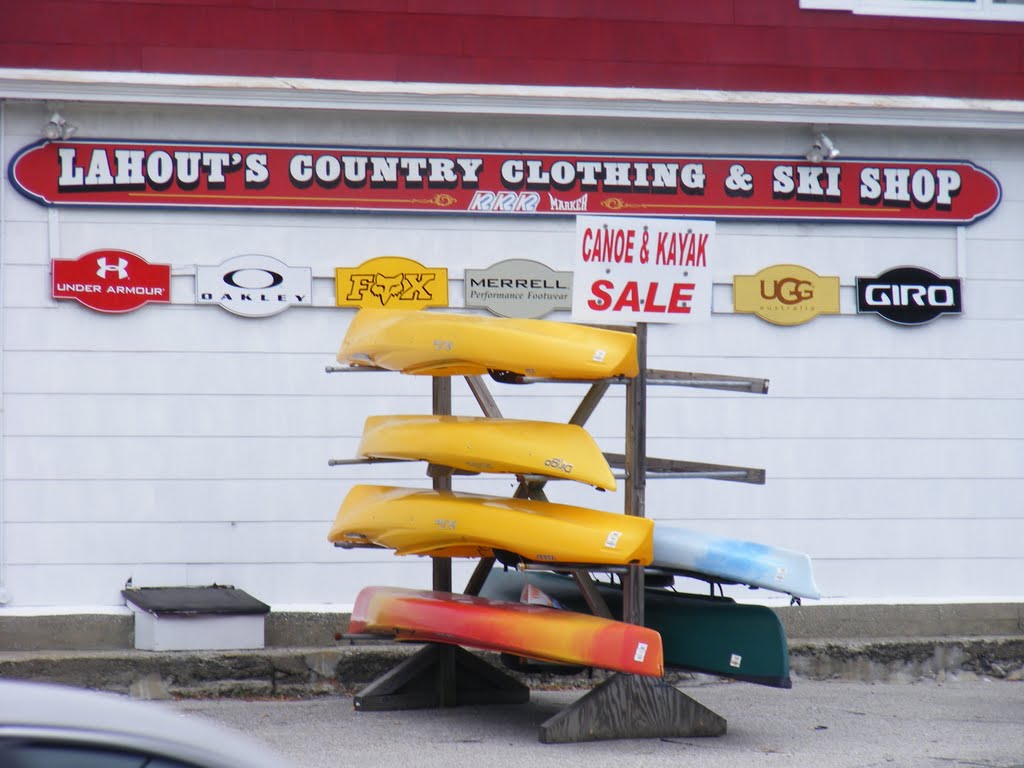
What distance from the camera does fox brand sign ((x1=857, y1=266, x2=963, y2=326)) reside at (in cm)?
938

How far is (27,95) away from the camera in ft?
27.4

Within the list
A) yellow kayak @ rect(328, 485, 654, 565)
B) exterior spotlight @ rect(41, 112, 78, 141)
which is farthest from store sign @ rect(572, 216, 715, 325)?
exterior spotlight @ rect(41, 112, 78, 141)

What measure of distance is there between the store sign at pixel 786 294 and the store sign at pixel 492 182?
1.28 feet

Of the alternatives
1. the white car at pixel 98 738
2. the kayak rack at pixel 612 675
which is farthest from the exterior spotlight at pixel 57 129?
the white car at pixel 98 738

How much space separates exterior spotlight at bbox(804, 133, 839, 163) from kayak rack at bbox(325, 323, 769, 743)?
263 centimetres

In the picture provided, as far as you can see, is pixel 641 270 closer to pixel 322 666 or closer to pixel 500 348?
pixel 500 348

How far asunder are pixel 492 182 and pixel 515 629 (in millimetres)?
3359

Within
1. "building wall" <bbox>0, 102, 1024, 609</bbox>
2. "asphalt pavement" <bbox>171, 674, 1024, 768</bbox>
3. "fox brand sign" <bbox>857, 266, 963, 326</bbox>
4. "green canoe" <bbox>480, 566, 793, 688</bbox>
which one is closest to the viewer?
"asphalt pavement" <bbox>171, 674, 1024, 768</bbox>

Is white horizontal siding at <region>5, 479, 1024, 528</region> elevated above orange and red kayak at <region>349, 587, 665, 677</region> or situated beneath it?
elevated above

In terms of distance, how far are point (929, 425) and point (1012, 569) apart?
1132mm

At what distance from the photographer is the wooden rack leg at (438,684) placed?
757 cm

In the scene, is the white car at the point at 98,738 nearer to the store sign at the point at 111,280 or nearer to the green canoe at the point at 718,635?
the green canoe at the point at 718,635

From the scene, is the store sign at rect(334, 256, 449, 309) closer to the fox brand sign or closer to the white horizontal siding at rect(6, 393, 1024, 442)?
the white horizontal siding at rect(6, 393, 1024, 442)

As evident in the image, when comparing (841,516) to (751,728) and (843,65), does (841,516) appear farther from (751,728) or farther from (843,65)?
(843,65)
